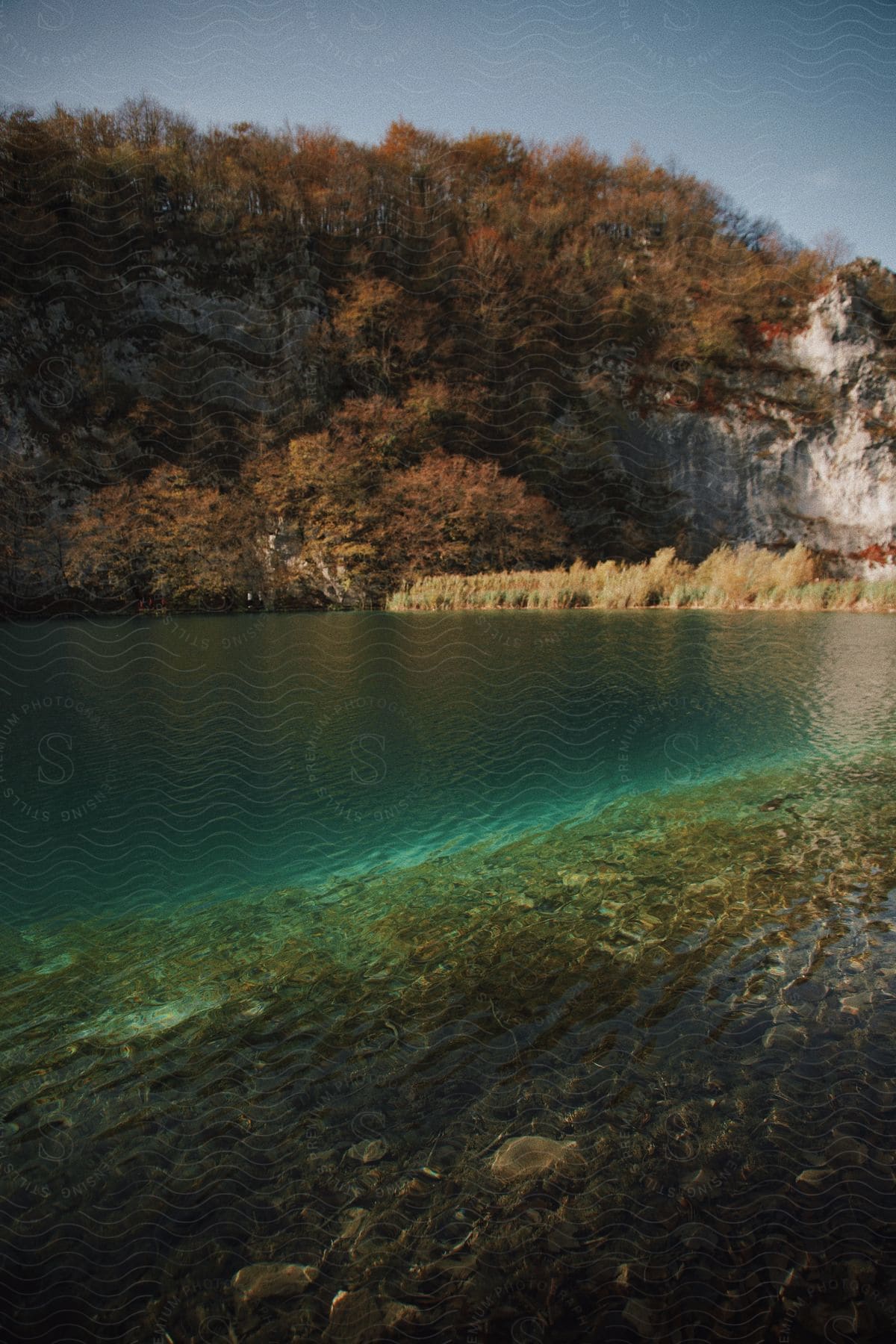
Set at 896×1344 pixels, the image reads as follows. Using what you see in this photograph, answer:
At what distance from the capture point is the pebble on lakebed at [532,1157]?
1686 millimetres

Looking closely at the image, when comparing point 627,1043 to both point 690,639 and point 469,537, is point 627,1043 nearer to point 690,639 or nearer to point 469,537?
point 690,639

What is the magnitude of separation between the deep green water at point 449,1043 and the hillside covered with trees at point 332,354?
55.8 ft

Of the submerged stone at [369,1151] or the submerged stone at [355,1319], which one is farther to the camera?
the submerged stone at [369,1151]

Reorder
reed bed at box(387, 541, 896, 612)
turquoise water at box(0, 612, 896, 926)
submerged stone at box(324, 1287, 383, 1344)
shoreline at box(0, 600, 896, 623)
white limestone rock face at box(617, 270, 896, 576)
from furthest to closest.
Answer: white limestone rock face at box(617, 270, 896, 576) → reed bed at box(387, 541, 896, 612) → shoreline at box(0, 600, 896, 623) → turquoise water at box(0, 612, 896, 926) → submerged stone at box(324, 1287, 383, 1344)

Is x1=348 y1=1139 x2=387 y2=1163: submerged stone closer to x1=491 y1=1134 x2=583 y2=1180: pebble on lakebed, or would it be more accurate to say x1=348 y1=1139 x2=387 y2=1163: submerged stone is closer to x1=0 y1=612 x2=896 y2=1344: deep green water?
x1=0 y1=612 x2=896 y2=1344: deep green water

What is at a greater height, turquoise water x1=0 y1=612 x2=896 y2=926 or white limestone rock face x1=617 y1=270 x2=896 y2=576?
white limestone rock face x1=617 y1=270 x2=896 y2=576

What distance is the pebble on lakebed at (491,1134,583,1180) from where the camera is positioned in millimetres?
1686

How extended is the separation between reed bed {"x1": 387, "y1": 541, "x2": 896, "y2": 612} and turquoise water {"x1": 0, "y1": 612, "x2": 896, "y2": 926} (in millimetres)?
6664

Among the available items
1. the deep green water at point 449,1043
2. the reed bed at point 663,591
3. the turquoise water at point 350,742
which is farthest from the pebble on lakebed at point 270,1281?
the reed bed at point 663,591

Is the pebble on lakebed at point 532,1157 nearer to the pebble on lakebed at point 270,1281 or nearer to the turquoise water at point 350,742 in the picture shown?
the pebble on lakebed at point 270,1281

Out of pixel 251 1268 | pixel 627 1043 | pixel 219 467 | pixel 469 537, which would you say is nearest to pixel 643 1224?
pixel 627 1043

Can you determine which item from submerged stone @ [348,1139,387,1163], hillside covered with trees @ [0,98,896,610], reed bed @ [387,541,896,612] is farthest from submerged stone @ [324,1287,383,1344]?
hillside covered with trees @ [0,98,896,610]

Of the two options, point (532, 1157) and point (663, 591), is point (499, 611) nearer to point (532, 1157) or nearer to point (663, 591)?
point (663, 591)

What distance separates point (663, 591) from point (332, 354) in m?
→ 15.8
